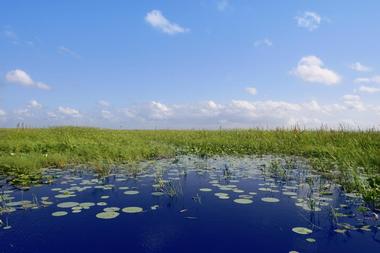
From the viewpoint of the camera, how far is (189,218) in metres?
5.33

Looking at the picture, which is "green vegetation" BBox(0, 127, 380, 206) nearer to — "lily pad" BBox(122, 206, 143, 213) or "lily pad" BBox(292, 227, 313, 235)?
"lily pad" BBox(292, 227, 313, 235)

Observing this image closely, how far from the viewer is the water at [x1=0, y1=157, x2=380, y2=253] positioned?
171 inches

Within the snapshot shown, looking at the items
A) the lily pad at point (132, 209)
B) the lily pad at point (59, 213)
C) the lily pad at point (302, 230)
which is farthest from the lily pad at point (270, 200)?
the lily pad at point (59, 213)

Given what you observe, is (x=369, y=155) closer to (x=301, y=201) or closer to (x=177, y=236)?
(x=301, y=201)

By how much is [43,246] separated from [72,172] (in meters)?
5.32

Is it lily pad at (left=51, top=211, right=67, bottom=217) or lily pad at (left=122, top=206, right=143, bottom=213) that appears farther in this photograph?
lily pad at (left=122, top=206, right=143, bottom=213)

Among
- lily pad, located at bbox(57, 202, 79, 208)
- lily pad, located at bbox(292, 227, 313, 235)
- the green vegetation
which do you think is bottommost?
lily pad, located at bbox(292, 227, 313, 235)

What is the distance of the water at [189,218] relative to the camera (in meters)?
4.35

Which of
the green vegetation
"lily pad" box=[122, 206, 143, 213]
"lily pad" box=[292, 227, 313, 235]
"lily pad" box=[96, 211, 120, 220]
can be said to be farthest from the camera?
the green vegetation

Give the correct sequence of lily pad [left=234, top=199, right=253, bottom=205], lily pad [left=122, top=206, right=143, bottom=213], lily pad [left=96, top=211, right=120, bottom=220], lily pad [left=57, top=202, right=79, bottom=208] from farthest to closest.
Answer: lily pad [left=234, top=199, right=253, bottom=205]
lily pad [left=57, top=202, right=79, bottom=208]
lily pad [left=122, top=206, right=143, bottom=213]
lily pad [left=96, top=211, right=120, bottom=220]

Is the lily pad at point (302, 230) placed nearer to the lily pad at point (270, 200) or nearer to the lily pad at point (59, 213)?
the lily pad at point (270, 200)

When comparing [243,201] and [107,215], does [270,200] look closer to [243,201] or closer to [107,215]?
[243,201]

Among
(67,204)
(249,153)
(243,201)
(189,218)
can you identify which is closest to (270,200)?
(243,201)

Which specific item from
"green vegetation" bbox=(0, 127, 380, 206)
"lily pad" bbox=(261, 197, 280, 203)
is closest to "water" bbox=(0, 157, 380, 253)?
"lily pad" bbox=(261, 197, 280, 203)
